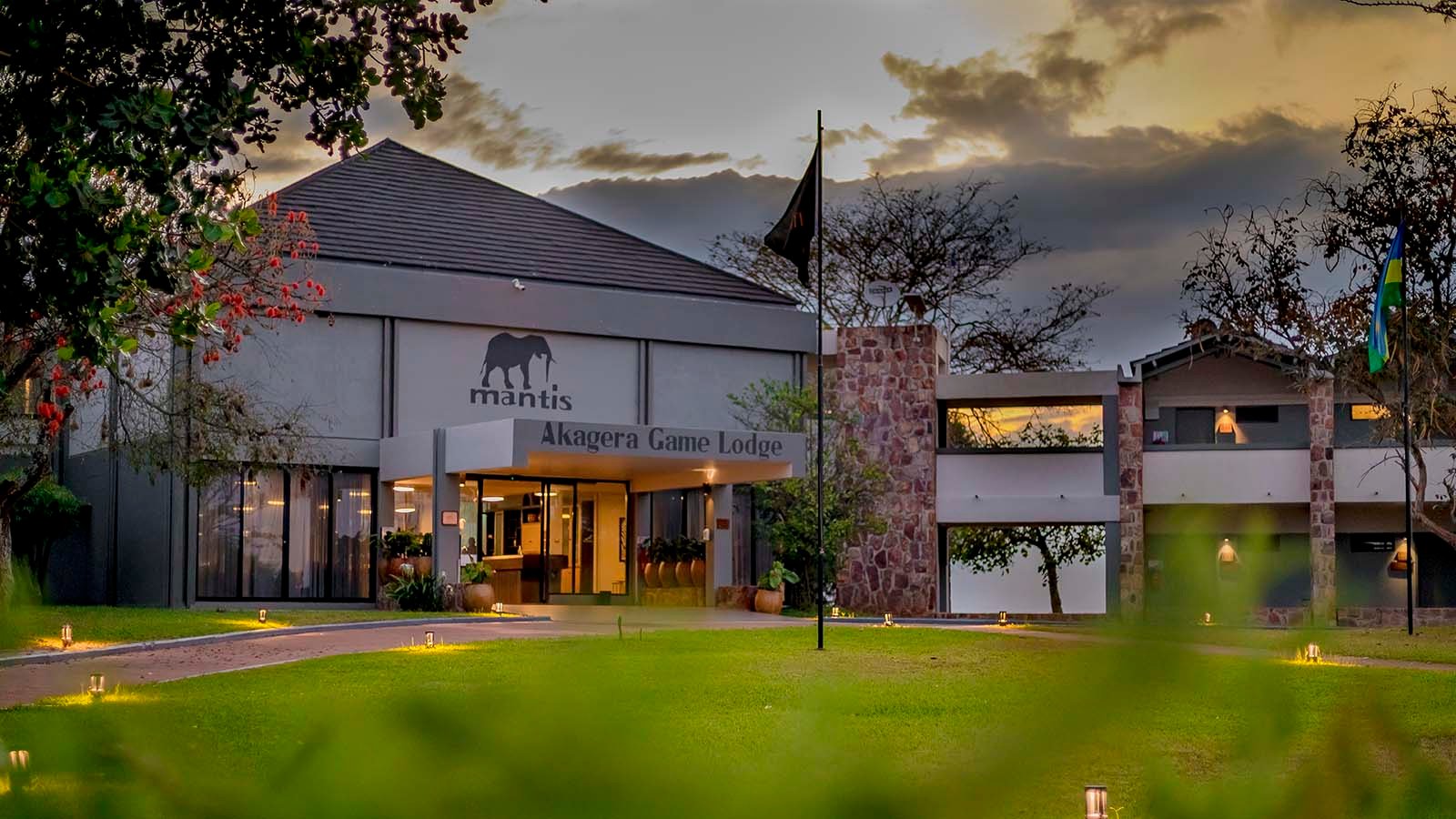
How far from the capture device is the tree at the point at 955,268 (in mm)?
43719

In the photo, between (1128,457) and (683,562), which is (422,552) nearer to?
(683,562)

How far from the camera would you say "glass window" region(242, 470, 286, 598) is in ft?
97.9

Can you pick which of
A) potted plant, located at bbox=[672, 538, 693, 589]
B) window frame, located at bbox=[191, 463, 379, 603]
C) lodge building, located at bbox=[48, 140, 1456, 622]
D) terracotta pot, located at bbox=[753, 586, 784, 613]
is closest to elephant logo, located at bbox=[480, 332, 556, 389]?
lodge building, located at bbox=[48, 140, 1456, 622]

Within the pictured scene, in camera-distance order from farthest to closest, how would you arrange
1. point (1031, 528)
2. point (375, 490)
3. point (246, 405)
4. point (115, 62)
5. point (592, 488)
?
point (1031, 528) < point (592, 488) < point (375, 490) < point (246, 405) < point (115, 62)

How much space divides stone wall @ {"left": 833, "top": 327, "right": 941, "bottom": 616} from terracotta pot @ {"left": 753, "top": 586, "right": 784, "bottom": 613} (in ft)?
15.4

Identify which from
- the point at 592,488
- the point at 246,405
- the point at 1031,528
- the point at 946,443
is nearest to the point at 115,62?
the point at 246,405

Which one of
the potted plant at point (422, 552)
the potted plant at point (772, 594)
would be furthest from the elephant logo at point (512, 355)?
the potted plant at point (772, 594)

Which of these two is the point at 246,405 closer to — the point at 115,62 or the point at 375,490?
the point at 375,490

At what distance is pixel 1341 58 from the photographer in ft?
69.8

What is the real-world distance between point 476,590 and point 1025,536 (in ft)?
52.8

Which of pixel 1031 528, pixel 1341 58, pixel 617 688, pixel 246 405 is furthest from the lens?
pixel 1031 528

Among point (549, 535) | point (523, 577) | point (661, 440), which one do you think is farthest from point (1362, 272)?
point (523, 577)

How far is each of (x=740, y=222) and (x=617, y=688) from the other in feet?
148

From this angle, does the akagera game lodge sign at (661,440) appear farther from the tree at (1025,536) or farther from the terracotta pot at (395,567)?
the tree at (1025,536)
